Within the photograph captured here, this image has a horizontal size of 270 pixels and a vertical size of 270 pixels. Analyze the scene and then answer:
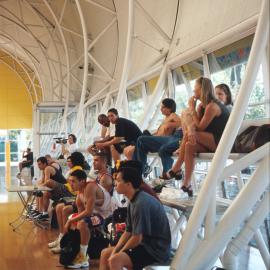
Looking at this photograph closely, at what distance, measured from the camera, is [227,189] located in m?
7.73

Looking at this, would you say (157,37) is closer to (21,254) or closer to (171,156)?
(171,156)

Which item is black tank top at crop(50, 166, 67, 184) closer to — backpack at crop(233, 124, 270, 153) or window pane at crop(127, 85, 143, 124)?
window pane at crop(127, 85, 143, 124)

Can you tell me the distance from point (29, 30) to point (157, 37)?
11.1m

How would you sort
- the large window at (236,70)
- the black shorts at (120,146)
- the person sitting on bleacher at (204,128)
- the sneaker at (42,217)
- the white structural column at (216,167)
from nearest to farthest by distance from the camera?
the white structural column at (216,167) < the person sitting on bleacher at (204,128) < the large window at (236,70) < the black shorts at (120,146) < the sneaker at (42,217)

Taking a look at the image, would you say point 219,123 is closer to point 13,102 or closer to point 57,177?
point 57,177

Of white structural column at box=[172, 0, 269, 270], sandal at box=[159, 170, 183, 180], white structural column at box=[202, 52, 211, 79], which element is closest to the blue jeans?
sandal at box=[159, 170, 183, 180]

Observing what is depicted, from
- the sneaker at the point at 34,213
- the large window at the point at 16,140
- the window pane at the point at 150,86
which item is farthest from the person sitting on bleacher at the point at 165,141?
the large window at the point at 16,140

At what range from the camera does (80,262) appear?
602 cm

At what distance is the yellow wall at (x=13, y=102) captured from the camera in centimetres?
2506

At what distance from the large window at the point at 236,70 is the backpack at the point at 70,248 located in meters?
2.98

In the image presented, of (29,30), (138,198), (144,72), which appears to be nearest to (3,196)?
(29,30)

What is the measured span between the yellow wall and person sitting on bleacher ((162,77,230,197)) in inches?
848

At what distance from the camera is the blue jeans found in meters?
5.78

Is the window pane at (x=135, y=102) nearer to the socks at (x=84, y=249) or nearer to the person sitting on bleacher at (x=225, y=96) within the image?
the socks at (x=84, y=249)
